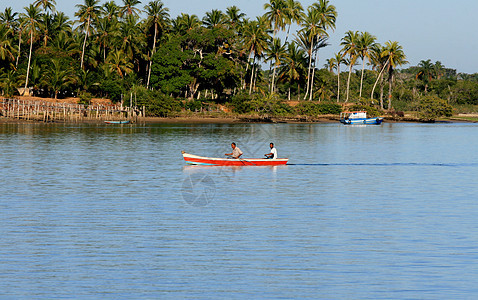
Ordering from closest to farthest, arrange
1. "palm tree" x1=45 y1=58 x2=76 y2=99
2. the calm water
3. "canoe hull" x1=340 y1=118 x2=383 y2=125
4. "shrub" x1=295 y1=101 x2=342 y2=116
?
1. the calm water
2. "palm tree" x1=45 y1=58 x2=76 y2=99
3. "shrub" x1=295 y1=101 x2=342 y2=116
4. "canoe hull" x1=340 y1=118 x2=383 y2=125

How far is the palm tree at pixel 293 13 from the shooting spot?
11669cm

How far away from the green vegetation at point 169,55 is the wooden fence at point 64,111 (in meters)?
2.12

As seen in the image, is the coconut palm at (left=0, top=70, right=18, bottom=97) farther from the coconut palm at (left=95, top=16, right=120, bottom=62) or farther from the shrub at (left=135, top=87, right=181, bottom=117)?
the shrub at (left=135, top=87, right=181, bottom=117)

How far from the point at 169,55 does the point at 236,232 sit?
87.3 meters

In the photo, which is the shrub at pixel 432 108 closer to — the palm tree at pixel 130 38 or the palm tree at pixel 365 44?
the palm tree at pixel 365 44

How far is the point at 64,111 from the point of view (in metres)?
90.8

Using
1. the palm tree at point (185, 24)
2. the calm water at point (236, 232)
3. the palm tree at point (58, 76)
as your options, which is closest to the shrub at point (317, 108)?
the palm tree at point (185, 24)

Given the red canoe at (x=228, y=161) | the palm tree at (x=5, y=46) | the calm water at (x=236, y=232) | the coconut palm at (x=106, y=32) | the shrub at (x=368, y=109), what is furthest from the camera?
the shrub at (x=368, y=109)

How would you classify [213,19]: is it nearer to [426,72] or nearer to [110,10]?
[110,10]

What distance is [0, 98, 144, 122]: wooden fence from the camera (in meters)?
90.9

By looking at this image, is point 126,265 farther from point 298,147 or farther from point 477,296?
point 298,147

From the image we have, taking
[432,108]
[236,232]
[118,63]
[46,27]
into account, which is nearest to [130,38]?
[118,63]

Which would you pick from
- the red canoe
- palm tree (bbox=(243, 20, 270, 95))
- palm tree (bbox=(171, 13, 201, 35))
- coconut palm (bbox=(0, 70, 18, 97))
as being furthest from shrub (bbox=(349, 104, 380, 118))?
the red canoe

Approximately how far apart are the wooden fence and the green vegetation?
6.95 ft
